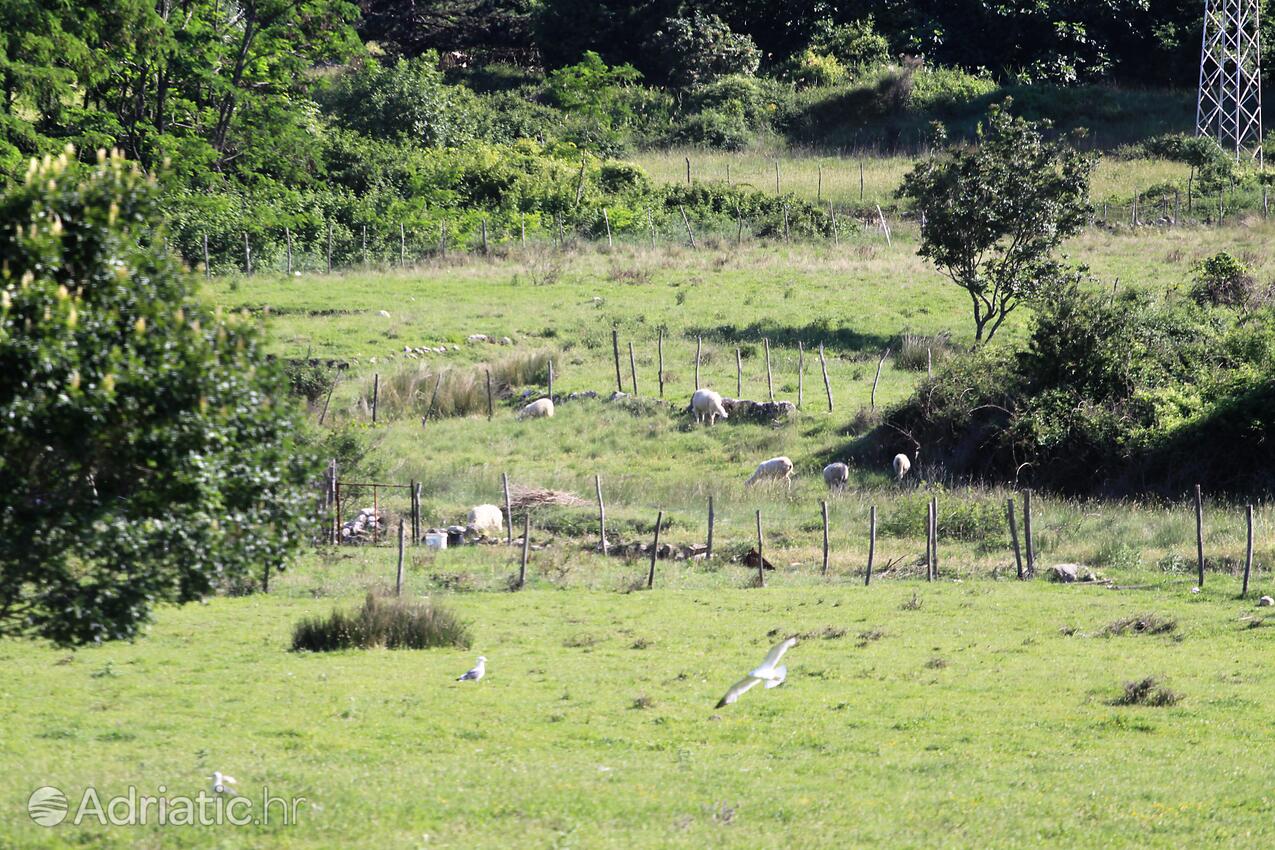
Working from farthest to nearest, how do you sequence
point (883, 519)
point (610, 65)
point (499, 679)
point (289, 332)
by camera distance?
1. point (610, 65)
2. point (289, 332)
3. point (883, 519)
4. point (499, 679)

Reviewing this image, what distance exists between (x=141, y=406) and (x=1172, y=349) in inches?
1280

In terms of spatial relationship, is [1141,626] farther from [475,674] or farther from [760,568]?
[475,674]

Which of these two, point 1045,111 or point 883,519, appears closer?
point 883,519

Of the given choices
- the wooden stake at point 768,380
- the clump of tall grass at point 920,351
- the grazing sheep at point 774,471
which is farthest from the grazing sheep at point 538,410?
the clump of tall grass at point 920,351

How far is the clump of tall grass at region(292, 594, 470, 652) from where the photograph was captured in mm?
21297

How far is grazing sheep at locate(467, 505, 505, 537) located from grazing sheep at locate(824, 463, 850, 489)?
8236mm

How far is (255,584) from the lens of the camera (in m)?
25.9

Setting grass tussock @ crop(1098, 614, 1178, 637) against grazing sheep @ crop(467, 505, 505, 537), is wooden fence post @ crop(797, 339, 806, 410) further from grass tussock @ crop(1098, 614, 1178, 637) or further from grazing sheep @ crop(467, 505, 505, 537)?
grass tussock @ crop(1098, 614, 1178, 637)

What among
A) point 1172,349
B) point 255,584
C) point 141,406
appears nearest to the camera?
point 141,406

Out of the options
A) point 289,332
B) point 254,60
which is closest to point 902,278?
point 289,332

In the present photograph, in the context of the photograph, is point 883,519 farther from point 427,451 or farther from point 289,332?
point 289,332

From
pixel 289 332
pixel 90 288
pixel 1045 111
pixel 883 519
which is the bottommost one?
pixel 883 519

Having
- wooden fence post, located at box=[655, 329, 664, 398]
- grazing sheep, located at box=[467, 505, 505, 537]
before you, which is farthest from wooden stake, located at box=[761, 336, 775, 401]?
grazing sheep, located at box=[467, 505, 505, 537]

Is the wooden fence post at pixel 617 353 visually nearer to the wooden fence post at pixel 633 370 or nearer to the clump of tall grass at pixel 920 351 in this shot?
the wooden fence post at pixel 633 370
